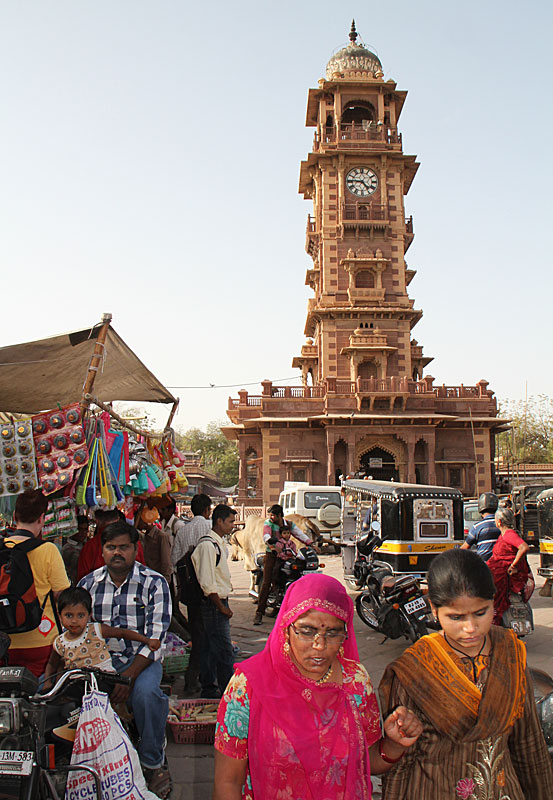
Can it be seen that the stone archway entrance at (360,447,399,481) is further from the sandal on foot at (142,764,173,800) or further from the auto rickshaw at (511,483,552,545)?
the sandal on foot at (142,764,173,800)

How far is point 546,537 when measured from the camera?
10148mm

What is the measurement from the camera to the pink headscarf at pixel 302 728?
184 cm

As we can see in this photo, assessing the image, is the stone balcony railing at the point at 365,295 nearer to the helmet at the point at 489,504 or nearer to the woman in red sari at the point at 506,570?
the helmet at the point at 489,504

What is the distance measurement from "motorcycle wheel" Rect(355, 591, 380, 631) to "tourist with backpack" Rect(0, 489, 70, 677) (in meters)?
4.34

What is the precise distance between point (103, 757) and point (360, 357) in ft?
88.7

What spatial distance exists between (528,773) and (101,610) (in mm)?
2314

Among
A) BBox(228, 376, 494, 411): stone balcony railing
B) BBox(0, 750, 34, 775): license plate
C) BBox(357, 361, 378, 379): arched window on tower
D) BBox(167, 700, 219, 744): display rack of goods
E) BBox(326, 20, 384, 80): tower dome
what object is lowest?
BBox(167, 700, 219, 744): display rack of goods

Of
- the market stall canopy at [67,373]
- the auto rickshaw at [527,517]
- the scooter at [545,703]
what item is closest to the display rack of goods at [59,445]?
the market stall canopy at [67,373]

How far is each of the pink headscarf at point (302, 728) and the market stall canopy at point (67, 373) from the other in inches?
143

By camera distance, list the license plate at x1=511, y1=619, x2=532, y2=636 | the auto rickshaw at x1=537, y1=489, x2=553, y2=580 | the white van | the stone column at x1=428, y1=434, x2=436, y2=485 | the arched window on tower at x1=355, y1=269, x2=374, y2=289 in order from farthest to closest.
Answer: the arched window on tower at x1=355, y1=269, x2=374, y2=289 < the stone column at x1=428, y1=434, x2=436, y2=485 < the white van < the auto rickshaw at x1=537, y1=489, x2=553, y2=580 < the license plate at x1=511, y1=619, x2=532, y2=636

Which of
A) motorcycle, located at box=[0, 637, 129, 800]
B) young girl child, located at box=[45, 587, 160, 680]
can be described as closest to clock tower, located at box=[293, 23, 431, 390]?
young girl child, located at box=[45, 587, 160, 680]

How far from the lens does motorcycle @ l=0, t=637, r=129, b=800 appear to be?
2.16 m

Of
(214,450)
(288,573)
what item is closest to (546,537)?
(288,573)

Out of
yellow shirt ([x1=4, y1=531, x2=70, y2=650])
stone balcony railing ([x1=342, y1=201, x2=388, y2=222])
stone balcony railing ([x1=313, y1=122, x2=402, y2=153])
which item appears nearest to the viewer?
yellow shirt ([x1=4, y1=531, x2=70, y2=650])
